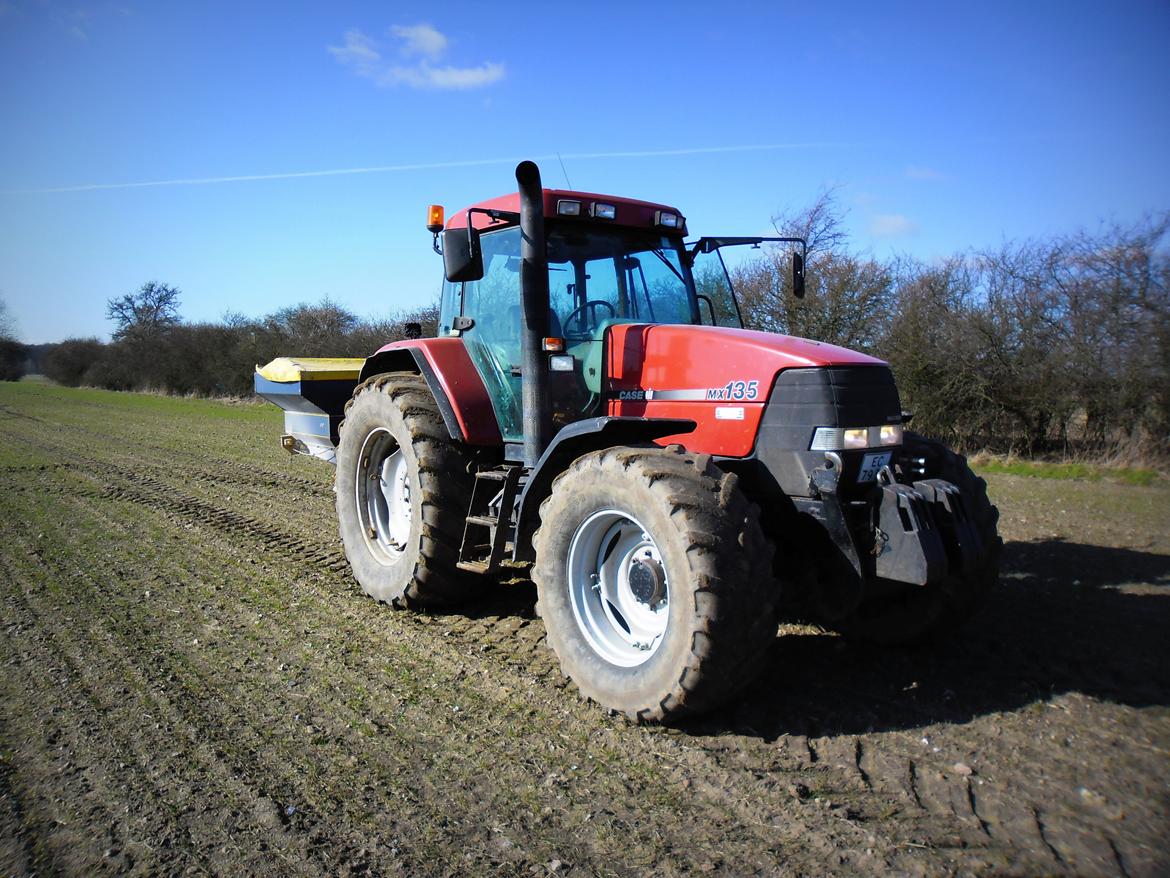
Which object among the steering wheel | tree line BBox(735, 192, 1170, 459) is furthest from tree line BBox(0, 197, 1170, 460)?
the steering wheel

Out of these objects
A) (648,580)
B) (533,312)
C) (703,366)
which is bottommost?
(648,580)

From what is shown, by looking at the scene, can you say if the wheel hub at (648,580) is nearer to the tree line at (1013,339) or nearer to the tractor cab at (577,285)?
the tractor cab at (577,285)

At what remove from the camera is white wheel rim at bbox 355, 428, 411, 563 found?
19.6 ft

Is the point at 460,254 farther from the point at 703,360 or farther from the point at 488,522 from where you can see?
the point at 488,522

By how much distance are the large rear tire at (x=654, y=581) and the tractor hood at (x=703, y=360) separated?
532 millimetres

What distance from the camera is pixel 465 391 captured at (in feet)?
17.2

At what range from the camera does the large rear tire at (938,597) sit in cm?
430

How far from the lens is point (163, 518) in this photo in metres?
8.10

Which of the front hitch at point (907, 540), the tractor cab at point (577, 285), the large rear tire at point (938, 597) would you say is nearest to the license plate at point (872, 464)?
the front hitch at point (907, 540)

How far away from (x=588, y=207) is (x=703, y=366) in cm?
126

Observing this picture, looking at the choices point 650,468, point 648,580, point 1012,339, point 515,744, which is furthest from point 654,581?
point 1012,339

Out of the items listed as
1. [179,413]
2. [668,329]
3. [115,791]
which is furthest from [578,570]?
[179,413]

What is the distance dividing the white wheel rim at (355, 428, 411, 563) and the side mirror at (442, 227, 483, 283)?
6.35 ft

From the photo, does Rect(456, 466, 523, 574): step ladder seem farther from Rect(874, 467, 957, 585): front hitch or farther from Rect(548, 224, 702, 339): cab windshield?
Rect(874, 467, 957, 585): front hitch
